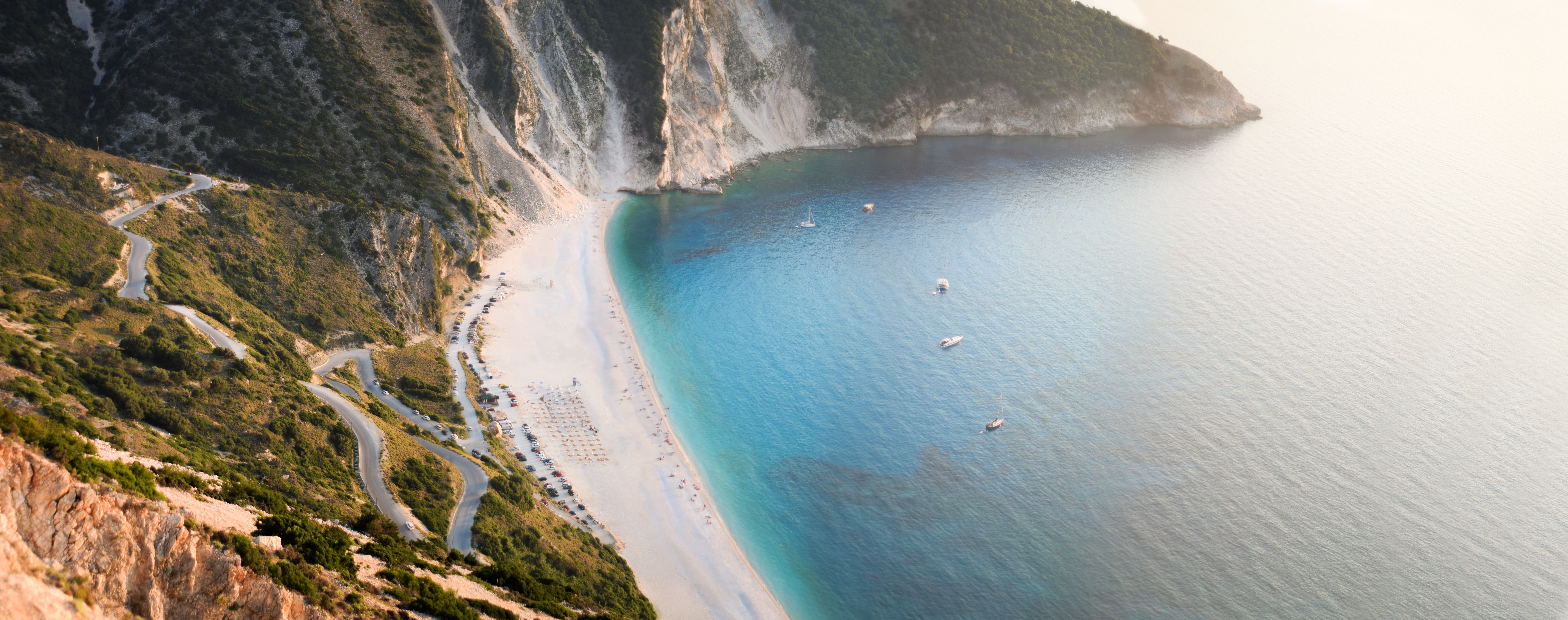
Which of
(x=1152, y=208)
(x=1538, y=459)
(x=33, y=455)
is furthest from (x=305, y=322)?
(x=1152, y=208)


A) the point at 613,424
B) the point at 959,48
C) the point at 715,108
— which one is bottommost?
the point at 613,424

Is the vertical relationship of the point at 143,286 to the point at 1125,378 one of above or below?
above

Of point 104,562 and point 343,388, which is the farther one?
point 343,388

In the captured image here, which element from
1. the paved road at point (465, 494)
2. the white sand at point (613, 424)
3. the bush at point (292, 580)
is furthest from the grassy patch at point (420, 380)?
the bush at point (292, 580)

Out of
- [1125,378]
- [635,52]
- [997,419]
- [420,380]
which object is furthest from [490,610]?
[635,52]

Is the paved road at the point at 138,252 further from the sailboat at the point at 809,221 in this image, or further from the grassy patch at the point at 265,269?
the sailboat at the point at 809,221

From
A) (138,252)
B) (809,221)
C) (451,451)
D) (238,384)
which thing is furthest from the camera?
(809,221)

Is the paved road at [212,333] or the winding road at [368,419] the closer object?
the winding road at [368,419]

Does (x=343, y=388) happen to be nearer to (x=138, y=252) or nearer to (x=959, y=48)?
(x=138, y=252)
